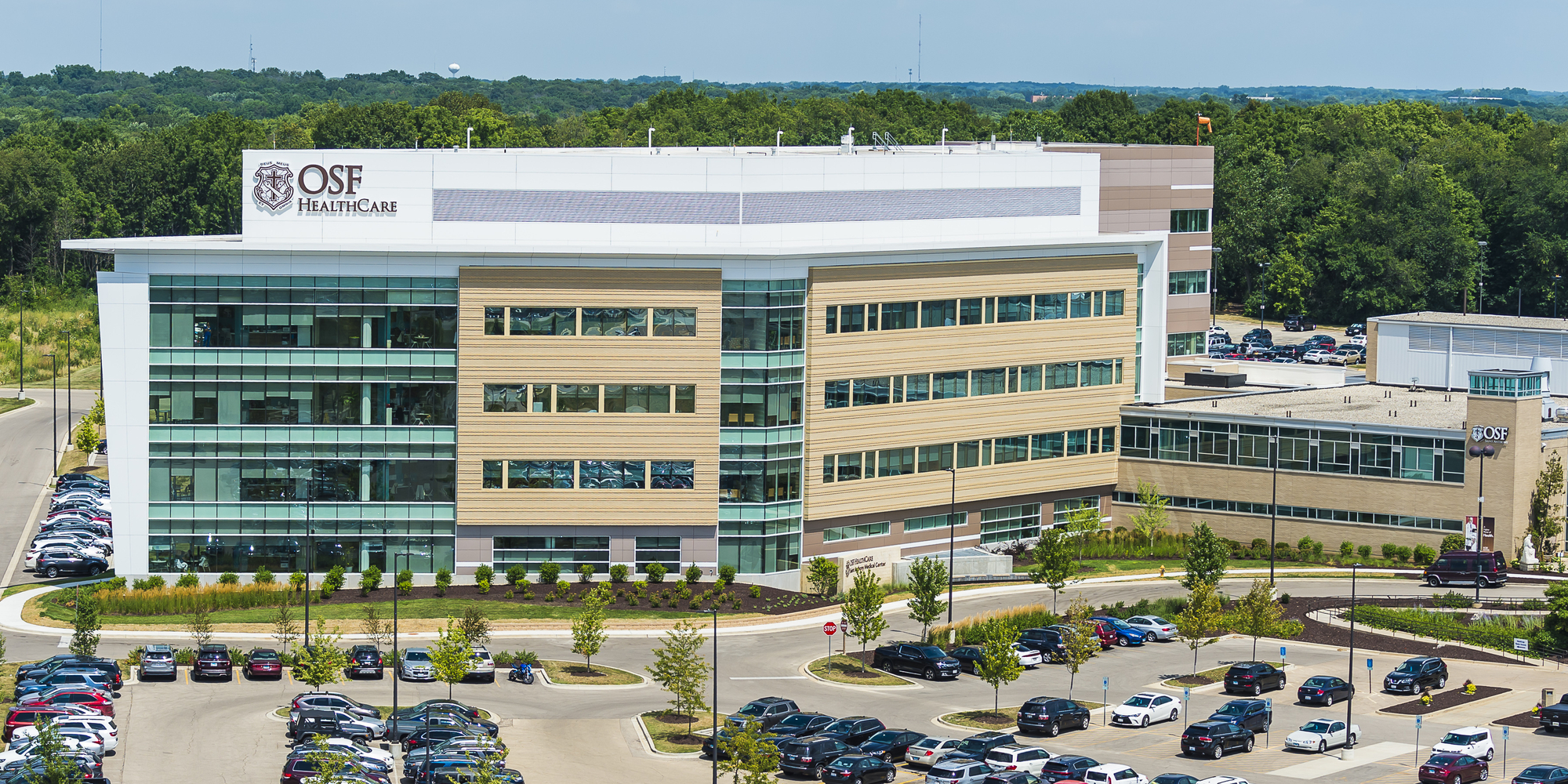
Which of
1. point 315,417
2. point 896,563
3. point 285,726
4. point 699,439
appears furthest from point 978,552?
point 285,726

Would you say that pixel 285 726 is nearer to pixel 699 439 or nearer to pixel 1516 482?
pixel 699 439

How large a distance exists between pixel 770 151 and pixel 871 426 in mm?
17542

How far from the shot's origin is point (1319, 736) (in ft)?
253

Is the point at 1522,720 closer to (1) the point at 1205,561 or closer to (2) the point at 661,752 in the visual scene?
(1) the point at 1205,561

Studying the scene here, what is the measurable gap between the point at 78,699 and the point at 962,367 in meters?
52.5

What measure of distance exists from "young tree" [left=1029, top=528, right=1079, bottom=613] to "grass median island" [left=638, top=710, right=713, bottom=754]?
26.6 metres

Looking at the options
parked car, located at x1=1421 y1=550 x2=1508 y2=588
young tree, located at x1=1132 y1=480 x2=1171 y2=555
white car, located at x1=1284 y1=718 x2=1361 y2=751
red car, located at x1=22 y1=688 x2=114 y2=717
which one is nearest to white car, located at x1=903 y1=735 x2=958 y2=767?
white car, located at x1=1284 y1=718 x2=1361 y2=751

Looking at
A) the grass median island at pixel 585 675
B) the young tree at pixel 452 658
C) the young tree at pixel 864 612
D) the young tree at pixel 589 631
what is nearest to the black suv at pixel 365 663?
the young tree at pixel 452 658

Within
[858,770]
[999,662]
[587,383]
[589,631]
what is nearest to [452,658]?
[589,631]

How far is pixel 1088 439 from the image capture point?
11969cm

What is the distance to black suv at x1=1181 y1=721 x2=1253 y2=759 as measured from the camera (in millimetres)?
76750

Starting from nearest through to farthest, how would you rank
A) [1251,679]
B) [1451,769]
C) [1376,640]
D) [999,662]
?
[1451,769]
[999,662]
[1251,679]
[1376,640]

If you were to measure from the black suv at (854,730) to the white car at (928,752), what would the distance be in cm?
196

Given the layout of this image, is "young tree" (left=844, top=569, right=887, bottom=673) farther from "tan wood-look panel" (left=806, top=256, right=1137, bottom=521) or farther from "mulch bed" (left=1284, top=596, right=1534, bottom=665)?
"mulch bed" (left=1284, top=596, right=1534, bottom=665)
